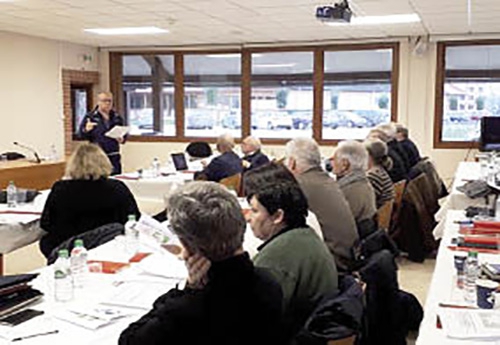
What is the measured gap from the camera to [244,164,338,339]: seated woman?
2.12 m

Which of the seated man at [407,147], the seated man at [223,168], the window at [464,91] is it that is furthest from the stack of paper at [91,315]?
the window at [464,91]

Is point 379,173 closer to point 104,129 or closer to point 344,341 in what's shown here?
point 344,341

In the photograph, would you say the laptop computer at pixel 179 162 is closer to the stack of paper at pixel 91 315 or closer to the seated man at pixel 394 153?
the seated man at pixel 394 153

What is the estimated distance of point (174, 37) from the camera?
958cm

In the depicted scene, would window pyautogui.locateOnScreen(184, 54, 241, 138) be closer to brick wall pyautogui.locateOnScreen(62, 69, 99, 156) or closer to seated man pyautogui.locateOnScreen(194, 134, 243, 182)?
brick wall pyautogui.locateOnScreen(62, 69, 99, 156)

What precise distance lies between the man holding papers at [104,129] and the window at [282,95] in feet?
11.5

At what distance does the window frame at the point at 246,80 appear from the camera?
32.0ft

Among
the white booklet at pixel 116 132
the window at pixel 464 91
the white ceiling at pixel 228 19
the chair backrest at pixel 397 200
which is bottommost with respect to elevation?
the chair backrest at pixel 397 200

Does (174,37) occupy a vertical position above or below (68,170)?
above

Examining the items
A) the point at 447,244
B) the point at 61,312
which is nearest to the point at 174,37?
the point at 447,244

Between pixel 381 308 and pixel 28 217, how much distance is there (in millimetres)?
2436

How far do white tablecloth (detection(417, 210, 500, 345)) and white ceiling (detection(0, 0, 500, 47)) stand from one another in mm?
3962

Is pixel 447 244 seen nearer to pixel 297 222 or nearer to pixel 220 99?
pixel 297 222

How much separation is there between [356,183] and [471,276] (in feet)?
5.47
